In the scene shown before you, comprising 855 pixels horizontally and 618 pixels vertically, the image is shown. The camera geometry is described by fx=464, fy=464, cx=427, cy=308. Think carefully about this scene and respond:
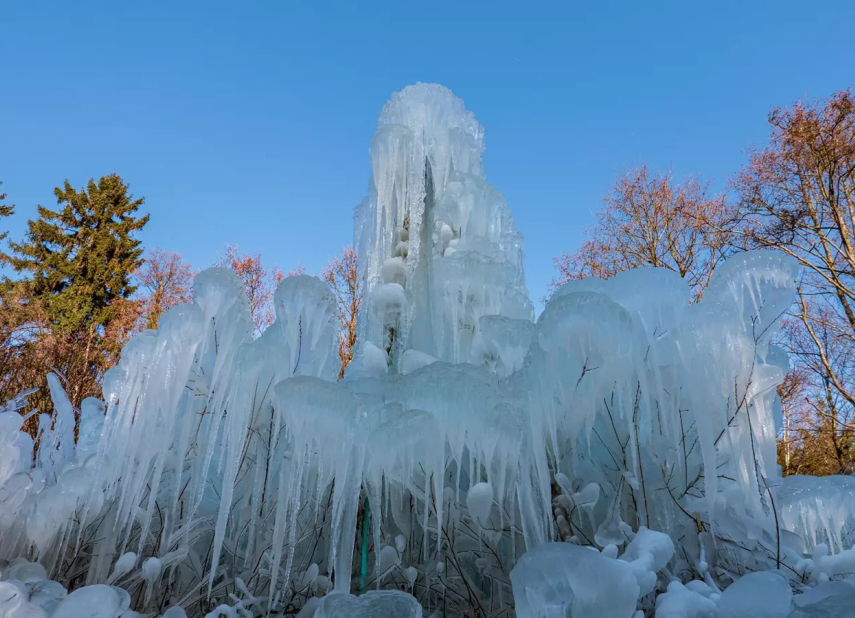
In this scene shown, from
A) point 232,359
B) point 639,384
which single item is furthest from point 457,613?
point 232,359

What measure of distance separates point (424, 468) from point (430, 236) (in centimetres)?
253

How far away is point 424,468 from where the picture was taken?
8.23ft

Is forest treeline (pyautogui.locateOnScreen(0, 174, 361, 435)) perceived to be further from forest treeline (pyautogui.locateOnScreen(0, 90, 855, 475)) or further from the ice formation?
the ice formation

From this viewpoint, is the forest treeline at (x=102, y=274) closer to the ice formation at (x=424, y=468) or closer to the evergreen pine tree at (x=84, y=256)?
the evergreen pine tree at (x=84, y=256)

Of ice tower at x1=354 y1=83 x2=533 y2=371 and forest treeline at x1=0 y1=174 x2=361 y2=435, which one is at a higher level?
forest treeline at x1=0 y1=174 x2=361 y2=435

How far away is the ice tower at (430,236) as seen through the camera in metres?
3.89

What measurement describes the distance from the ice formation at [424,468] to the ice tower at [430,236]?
666 millimetres

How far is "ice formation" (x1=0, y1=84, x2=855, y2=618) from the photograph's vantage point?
2.38 meters

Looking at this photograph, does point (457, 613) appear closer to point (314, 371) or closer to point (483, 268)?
point (314, 371)

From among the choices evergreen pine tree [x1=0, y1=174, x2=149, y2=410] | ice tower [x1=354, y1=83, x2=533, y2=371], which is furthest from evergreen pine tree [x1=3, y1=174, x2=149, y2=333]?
ice tower [x1=354, y1=83, x2=533, y2=371]

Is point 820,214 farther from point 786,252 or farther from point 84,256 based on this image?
point 84,256

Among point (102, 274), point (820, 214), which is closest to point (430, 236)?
point (820, 214)

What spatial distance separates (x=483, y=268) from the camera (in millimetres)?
3854

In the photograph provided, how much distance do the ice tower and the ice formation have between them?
67cm
